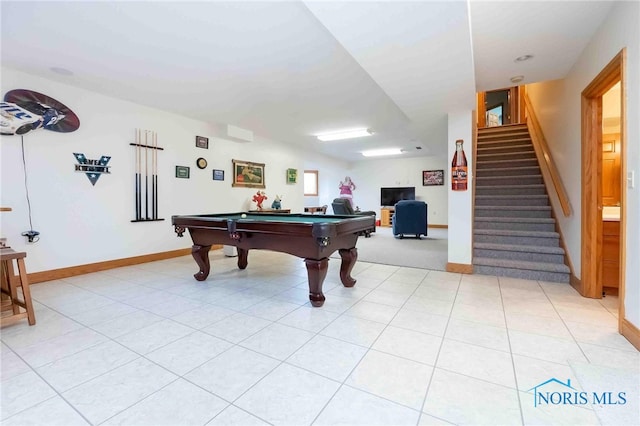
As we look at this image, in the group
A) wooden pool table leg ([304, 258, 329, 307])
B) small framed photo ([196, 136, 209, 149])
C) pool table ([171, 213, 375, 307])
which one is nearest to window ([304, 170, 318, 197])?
small framed photo ([196, 136, 209, 149])

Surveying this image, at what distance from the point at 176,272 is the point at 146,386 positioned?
8.65 ft

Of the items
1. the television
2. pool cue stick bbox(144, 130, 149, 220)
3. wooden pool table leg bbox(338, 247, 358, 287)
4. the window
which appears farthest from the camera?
the window

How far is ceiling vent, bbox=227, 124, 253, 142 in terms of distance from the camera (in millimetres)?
5632

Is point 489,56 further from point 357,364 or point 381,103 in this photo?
point 357,364

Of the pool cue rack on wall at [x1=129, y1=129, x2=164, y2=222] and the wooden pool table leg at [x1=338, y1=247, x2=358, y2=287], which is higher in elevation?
the pool cue rack on wall at [x1=129, y1=129, x2=164, y2=222]

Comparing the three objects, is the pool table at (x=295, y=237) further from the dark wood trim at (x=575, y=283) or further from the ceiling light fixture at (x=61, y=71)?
the dark wood trim at (x=575, y=283)

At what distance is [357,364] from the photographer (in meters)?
1.72

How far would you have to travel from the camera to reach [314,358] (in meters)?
1.79

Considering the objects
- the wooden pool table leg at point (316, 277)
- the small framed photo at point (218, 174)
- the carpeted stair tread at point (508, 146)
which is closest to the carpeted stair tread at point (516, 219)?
the carpeted stair tread at point (508, 146)

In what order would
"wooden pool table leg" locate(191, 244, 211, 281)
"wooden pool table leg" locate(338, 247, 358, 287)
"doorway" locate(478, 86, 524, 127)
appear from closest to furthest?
"wooden pool table leg" locate(338, 247, 358, 287)
"wooden pool table leg" locate(191, 244, 211, 281)
"doorway" locate(478, 86, 524, 127)

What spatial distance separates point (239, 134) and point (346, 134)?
2369 millimetres

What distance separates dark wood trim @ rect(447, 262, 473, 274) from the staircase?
11 cm

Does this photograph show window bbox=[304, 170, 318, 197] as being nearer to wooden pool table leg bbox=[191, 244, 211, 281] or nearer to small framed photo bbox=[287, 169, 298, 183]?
small framed photo bbox=[287, 169, 298, 183]

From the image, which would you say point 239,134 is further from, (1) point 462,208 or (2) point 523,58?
(2) point 523,58
